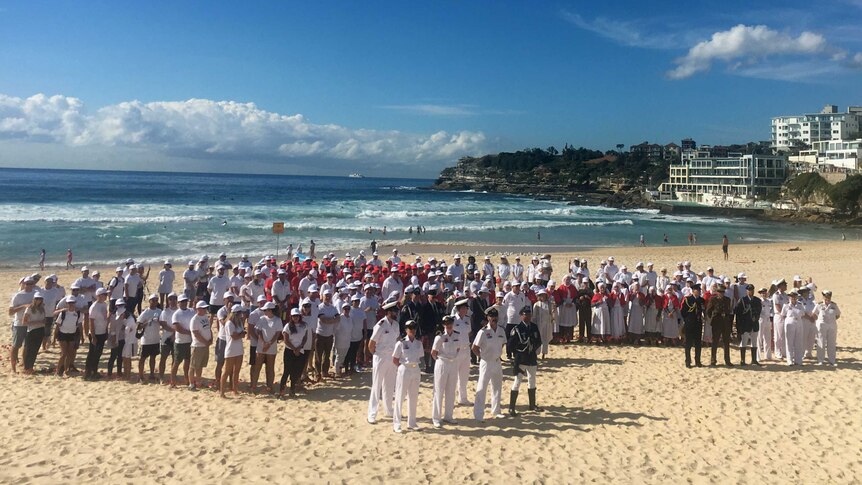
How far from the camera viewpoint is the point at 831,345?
11.1 m

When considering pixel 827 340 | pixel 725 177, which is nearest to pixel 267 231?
pixel 827 340

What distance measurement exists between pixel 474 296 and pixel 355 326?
2.48 meters

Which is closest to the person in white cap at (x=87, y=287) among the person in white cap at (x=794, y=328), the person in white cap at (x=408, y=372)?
the person in white cap at (x=408, y=372)

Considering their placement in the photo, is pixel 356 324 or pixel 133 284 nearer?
pixel 356 324

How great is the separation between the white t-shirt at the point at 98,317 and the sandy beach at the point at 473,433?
916 millimetres

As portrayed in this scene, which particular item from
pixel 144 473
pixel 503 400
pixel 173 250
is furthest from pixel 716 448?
pixel 173 250

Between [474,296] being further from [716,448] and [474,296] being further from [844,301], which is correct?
[844,301]

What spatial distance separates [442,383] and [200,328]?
411 centimetres

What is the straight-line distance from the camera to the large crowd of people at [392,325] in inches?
328

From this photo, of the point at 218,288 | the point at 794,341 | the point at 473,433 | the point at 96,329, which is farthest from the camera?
the point at 218,288

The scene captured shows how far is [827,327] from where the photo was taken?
1105 cm

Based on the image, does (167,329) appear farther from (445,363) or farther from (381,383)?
(445,363)

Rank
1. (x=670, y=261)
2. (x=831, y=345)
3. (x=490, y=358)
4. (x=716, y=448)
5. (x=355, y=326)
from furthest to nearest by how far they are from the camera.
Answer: (x=670, y=261) < (x=831, y=345) < (x=355, y=326) < (x=490, y=358) < (x=716, y=448)

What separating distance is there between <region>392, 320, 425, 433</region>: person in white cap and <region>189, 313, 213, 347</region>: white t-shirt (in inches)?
135
